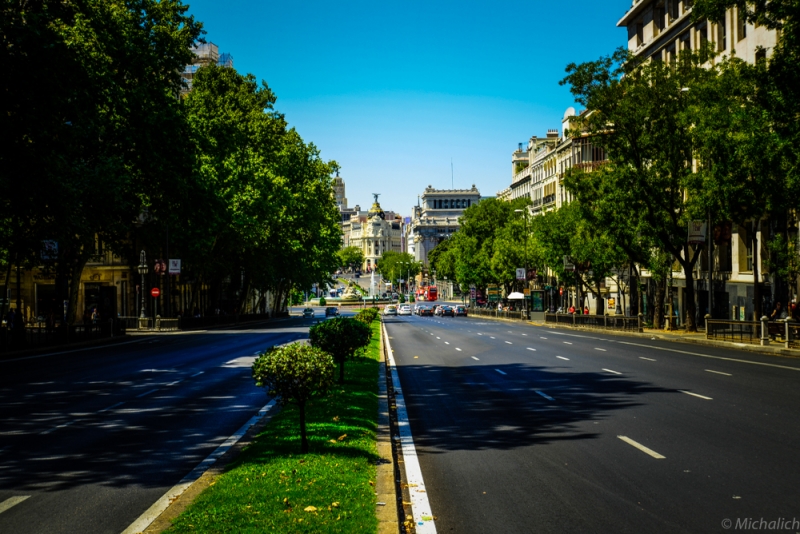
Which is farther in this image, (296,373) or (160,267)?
(160,267)

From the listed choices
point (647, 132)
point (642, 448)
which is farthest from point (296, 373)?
point (647, 132)

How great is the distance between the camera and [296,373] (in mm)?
10961

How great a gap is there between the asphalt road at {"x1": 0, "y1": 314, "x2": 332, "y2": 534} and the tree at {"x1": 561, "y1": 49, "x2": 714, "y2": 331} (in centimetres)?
2642

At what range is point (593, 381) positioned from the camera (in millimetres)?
21922

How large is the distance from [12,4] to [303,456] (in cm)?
2259

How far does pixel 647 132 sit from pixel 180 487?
40913 millimetres

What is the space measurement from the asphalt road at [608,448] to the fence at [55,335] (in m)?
21.6

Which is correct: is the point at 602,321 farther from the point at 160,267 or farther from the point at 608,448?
the point at 608,448

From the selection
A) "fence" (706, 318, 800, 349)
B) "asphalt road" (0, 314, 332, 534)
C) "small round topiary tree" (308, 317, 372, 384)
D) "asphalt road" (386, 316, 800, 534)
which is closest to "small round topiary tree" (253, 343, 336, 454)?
"asphalt road" (0, 314, 332, 534)

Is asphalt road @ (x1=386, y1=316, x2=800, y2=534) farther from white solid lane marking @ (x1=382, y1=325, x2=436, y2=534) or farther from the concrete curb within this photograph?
the concrete curb

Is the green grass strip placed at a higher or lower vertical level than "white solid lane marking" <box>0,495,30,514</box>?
higher

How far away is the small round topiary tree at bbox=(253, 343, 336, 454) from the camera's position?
11000 mm

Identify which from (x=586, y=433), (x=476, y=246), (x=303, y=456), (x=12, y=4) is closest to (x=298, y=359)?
(x=303, y=456)

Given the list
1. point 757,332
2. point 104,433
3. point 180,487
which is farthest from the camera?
point 757,332
